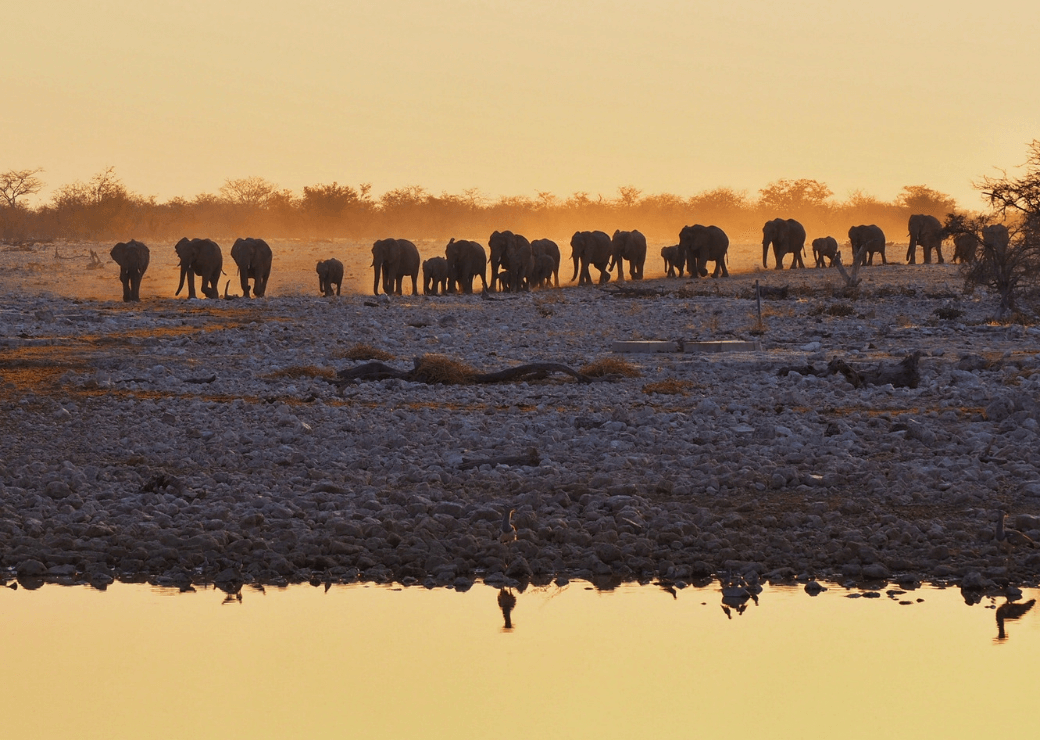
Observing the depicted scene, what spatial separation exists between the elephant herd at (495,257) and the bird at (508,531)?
67.8ft

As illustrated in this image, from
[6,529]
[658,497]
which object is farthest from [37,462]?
[658,497]

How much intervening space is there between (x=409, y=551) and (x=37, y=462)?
13.6ft

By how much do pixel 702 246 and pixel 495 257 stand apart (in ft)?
22.6

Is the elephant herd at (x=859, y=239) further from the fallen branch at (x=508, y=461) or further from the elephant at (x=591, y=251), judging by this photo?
the fallen branch at (x=508, y=461)

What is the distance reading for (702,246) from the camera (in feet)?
150

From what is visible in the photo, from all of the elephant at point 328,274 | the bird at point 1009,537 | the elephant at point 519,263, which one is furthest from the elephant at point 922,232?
the bird at point 1009,537

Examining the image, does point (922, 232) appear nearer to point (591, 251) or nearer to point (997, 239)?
point (591, 251)

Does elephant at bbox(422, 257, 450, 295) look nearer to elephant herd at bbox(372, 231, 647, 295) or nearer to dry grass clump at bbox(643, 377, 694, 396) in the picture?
elephant herd at bbox(372, 231, 647, 295)

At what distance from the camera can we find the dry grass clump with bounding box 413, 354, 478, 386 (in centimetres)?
1633

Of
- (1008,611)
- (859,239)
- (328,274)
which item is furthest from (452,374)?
(859,239)

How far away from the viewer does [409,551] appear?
29.7 ft

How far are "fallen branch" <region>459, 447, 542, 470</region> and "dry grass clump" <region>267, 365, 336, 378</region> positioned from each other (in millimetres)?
5798

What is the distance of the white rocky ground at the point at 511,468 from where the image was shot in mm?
8984

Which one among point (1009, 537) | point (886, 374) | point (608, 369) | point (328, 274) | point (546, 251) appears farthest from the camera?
point (546, 251)
